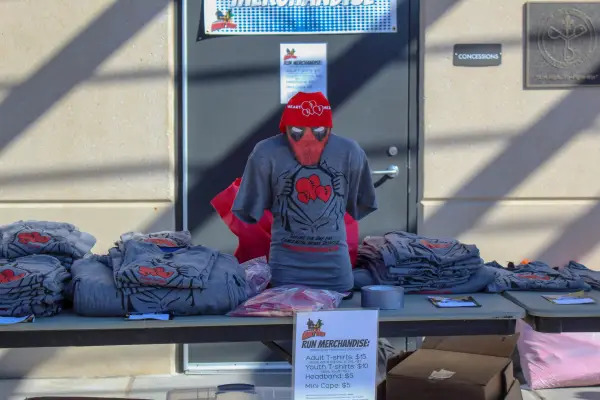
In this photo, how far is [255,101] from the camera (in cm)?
497

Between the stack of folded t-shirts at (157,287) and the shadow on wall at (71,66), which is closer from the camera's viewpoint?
the stack of folded t-shirts at (157,287)

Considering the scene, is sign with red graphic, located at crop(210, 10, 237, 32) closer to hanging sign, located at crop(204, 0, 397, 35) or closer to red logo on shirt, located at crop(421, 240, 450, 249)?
hanging sign, located at crop(204, 0, 397, 35)

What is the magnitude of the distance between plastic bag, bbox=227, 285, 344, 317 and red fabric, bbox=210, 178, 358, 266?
0.75m

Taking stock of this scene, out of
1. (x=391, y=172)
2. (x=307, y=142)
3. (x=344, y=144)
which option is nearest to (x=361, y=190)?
(x=344, y=144)

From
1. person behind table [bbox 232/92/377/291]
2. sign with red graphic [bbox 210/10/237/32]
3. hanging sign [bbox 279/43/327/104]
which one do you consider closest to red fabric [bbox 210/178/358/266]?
person behind table [bbox 232/92/377/291]

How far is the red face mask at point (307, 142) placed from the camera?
3.15 metres

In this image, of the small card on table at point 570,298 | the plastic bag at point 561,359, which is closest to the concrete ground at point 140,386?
the plastic bag at point 561,359

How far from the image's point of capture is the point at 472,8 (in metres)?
4.92

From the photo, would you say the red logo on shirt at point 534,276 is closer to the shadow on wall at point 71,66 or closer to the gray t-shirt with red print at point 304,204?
the gray t-shirt with red print at point 304,204

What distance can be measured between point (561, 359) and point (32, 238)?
3082 millimetres

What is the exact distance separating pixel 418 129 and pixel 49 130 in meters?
2.16

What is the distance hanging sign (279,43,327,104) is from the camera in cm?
495

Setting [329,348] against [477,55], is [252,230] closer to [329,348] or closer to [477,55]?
[329,348]

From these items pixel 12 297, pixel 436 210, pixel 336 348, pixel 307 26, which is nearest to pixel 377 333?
pixel 336 348
